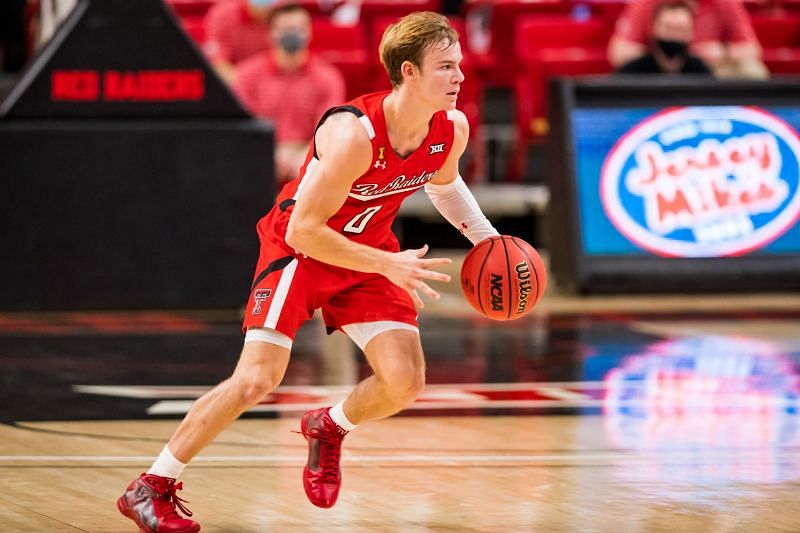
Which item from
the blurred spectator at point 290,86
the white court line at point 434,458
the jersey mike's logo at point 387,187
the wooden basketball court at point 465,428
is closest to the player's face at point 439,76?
the jersey mike's logo at point 387,187

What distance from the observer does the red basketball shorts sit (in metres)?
4.94

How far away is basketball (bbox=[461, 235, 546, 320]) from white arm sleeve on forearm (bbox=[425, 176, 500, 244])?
0.22m

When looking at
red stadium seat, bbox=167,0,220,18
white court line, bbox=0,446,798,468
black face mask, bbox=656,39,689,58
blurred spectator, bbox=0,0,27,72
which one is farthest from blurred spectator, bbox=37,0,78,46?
white court line, bbox=0,446,798,468

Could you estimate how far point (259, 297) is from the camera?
4.97m

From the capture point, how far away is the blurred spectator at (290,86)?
11266 millimetres

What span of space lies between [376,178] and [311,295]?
18.9 inches

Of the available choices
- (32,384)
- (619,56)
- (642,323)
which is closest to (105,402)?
(32,384)

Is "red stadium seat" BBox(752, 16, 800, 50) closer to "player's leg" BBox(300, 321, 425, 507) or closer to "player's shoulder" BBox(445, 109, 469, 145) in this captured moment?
"player's shoulder" BBox(445, 109, 469, 145)

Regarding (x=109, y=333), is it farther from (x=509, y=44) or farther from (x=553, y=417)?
(x=509, y=44)

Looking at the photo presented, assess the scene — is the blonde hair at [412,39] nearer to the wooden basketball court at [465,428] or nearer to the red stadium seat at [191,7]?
the wooden basketball court at [465,428]

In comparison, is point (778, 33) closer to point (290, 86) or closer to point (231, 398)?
point (290, 86)

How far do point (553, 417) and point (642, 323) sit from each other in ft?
10.6

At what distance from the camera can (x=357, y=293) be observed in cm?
517

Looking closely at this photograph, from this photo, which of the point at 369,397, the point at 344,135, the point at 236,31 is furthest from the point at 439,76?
the point at 236,31
